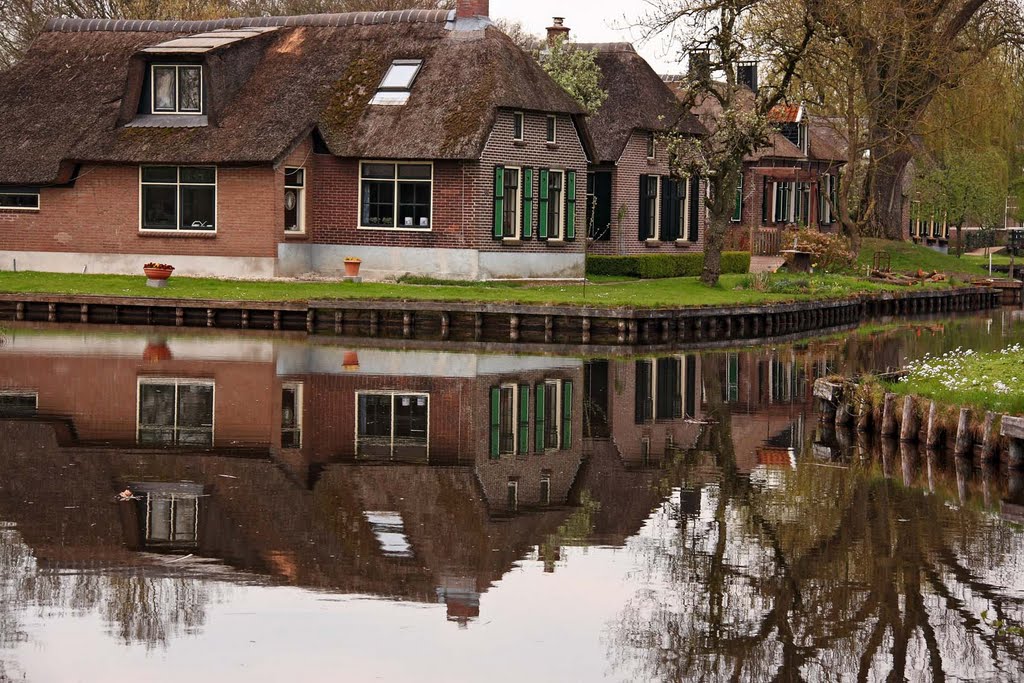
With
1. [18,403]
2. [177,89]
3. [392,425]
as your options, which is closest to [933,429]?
[392,425]

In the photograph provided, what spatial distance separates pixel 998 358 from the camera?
2362 centimetres

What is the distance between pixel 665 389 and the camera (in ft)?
85.9

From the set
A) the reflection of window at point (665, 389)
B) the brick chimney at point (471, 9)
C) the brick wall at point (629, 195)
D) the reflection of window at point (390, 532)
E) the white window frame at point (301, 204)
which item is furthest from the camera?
the brick wall at point (629, 195)

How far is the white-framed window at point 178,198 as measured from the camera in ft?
134

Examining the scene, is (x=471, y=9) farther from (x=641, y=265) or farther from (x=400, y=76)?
(x=641, y=265)

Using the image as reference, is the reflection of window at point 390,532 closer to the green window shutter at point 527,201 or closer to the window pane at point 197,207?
the window pane at point 197,207

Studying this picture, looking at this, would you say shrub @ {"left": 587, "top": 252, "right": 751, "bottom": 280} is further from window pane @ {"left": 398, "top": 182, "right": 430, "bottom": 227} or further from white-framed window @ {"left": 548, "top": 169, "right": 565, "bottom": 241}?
window pane @ {"left": 398, "top": 182, "right": 430, "bottom": 227}

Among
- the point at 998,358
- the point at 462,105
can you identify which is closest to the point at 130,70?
the point at 462,105

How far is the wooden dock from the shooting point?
3456 cm

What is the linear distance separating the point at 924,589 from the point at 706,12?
1172 inches

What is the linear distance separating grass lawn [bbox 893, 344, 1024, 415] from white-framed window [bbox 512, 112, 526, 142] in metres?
19.2

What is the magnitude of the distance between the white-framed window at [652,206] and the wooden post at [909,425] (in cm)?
2970

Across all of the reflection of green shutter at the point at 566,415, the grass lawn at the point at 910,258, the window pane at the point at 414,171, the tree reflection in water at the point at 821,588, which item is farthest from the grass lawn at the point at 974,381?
the grass lawn at the point at 910,258

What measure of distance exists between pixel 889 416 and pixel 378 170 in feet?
74.6
